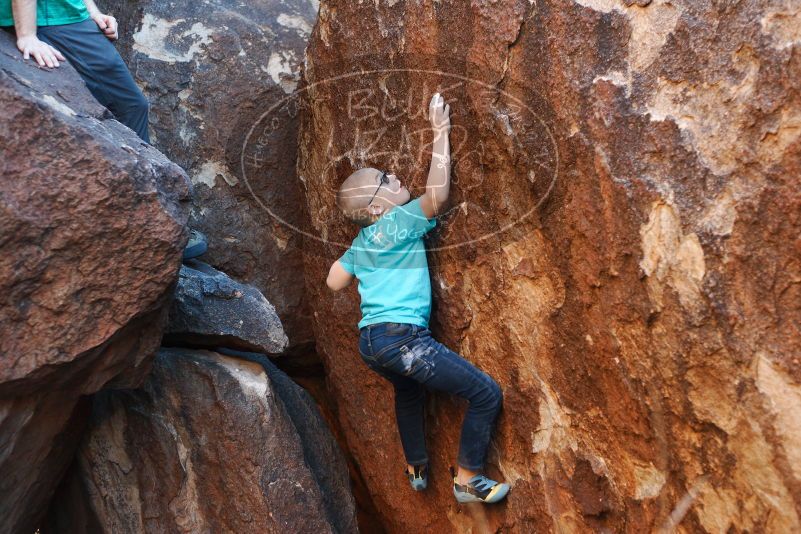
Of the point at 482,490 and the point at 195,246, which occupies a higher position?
the point at 195,246

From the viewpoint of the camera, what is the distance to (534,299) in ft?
8.59

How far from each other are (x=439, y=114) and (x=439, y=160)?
139 mm

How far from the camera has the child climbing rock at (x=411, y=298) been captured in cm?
271

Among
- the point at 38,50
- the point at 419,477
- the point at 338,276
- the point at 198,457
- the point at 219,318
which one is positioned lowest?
the point at 198,457

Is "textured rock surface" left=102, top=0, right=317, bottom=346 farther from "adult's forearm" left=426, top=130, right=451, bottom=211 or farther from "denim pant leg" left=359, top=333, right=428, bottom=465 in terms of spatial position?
"adult's forearm" left=426, top=130, right=451, bottom=211

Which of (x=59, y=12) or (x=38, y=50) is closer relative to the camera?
(x=38, y=50)

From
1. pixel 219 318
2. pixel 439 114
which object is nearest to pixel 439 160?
pixel 439 114

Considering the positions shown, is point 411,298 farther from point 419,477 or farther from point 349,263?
point 419,477

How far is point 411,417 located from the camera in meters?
3.00

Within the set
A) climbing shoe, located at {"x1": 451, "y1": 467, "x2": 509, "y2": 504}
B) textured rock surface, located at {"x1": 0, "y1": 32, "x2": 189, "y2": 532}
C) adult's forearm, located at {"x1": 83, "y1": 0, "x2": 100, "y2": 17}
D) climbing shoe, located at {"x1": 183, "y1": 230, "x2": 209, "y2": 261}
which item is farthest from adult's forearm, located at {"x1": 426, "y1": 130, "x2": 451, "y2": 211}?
adult's forearm, located at {"x1": 83, "y1": 0, "x2": 100, "y2": 17}

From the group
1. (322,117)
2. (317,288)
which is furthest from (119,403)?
(322,117)

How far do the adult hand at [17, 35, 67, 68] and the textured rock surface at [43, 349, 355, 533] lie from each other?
1.08 m

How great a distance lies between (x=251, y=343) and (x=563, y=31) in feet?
5.00

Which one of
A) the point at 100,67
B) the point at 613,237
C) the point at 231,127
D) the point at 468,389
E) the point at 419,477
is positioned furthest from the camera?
the point at 231,127
